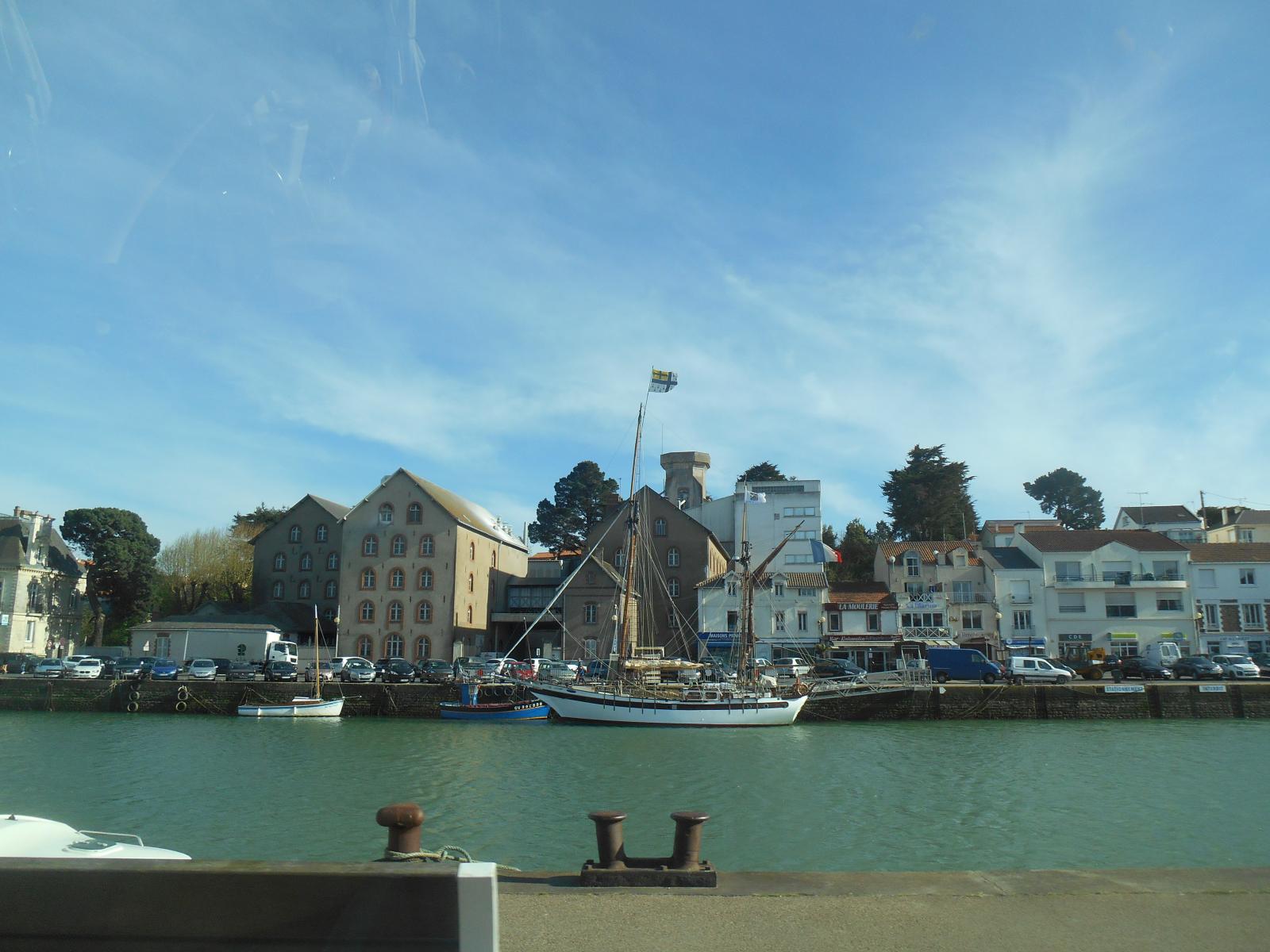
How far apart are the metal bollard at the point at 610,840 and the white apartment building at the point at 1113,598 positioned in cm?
6446

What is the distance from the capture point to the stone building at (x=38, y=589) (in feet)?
234

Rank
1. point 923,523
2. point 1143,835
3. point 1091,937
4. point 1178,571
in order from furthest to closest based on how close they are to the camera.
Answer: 1. point 923,523
2. point 1178,571
3. point 1143,835
4. point 1091,937

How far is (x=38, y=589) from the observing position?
7394 centimetres

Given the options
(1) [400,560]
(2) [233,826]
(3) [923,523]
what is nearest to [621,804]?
(2) [233,826]

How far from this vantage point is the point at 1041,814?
22.5 m

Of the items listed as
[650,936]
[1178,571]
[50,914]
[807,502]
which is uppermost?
[807,502]

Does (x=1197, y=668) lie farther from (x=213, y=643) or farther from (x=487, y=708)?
(x=213, y=643)

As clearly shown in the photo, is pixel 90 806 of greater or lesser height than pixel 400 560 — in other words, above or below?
below

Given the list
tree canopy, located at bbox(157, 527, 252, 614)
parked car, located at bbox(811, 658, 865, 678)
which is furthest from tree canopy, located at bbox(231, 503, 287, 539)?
parked car, located at bbox(811, 658, 865, 678)

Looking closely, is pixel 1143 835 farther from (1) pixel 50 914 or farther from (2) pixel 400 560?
(2) pixel 400 560

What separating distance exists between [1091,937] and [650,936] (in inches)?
142

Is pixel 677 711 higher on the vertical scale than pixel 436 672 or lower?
lower

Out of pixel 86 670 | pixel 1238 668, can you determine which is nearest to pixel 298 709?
pixel 86 670

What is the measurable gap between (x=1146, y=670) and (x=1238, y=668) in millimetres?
4749
